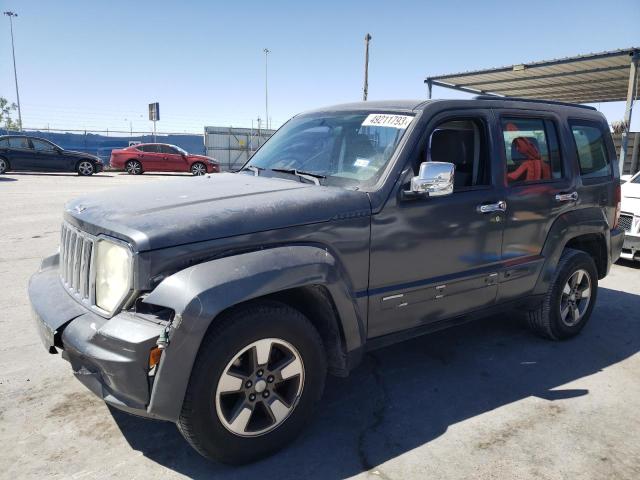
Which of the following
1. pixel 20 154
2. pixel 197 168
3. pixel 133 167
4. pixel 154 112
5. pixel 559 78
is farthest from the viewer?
pixel 154 112

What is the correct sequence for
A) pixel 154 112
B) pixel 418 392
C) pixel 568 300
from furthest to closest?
1. pixel 154 112
2. pixel 568 300
3. pixel 418 392

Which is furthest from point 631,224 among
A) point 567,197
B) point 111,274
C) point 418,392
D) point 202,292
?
point 111,274

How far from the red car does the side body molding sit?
2153 centimetres

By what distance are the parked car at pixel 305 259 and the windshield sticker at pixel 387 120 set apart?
0.01 m

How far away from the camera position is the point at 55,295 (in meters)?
2.91

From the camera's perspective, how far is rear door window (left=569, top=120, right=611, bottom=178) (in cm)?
444

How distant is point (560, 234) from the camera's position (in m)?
4.16

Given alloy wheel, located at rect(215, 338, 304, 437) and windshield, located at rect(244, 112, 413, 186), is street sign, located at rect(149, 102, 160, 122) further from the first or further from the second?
alloy wheel, located at rect(215, 338, 304, 437)

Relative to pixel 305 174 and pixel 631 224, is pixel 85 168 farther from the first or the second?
pixel 305 174

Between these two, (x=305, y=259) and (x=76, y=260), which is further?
(x=76, y=260)

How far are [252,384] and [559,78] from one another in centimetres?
1841

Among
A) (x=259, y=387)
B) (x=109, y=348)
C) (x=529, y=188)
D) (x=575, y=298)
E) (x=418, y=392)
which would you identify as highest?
(x=529, y=188)

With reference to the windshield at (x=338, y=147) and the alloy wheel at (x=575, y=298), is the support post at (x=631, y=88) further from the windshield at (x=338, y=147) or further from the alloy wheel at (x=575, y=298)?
the windshield at (x=338, y=147)

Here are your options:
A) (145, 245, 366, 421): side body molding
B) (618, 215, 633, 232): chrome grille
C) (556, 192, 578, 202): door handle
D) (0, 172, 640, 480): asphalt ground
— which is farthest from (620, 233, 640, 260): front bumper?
(145, 245, 366, 421): side body molding
